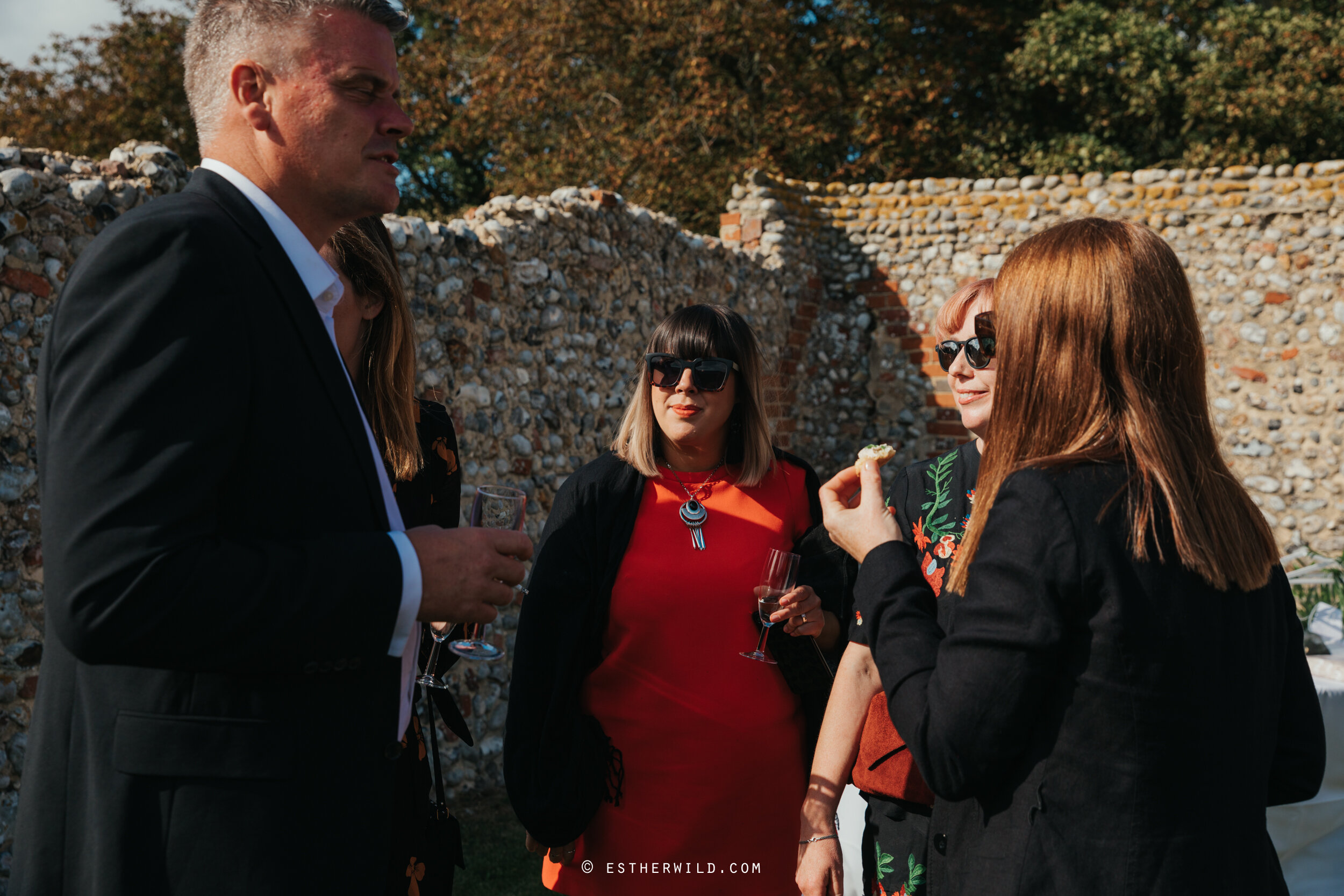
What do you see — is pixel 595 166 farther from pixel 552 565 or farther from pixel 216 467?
pixel 216 467

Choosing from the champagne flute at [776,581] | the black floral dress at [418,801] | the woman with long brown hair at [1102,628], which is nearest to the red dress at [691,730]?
the champagne flute at [776,581]

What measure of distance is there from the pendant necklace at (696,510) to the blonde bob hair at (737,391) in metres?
0.08

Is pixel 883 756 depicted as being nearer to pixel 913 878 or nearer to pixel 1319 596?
pixel 913 878

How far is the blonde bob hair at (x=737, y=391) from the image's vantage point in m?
2.72

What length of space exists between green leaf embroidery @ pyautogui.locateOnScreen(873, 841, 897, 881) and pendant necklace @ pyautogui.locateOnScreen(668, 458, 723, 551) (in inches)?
32.2

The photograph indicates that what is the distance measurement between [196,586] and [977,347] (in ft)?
5.87

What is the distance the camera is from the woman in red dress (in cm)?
235

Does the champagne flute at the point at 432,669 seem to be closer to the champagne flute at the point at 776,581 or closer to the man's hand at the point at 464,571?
the man's hand at the point at 464,571

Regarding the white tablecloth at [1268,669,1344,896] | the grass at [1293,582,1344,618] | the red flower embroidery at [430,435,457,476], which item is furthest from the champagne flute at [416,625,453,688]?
the grass at [1293,582,1344,618]

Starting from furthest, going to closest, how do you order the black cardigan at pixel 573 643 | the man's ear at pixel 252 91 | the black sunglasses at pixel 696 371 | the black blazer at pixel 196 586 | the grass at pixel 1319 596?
the grass at pixel 1319 596 < the black sunglasses at pixel 696 371 < the black cardigan at pixel 573 643 < the man's ear at pixel 252 91 < the black blazer at pixel 196 586

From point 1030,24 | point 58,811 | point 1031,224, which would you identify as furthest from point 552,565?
point 1030,24

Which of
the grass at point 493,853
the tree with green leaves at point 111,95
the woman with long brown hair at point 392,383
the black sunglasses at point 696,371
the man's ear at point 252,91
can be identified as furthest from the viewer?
the tree with green leaves at point 111,95

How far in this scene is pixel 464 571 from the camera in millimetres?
1346

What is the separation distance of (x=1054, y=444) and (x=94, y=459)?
1.24m
